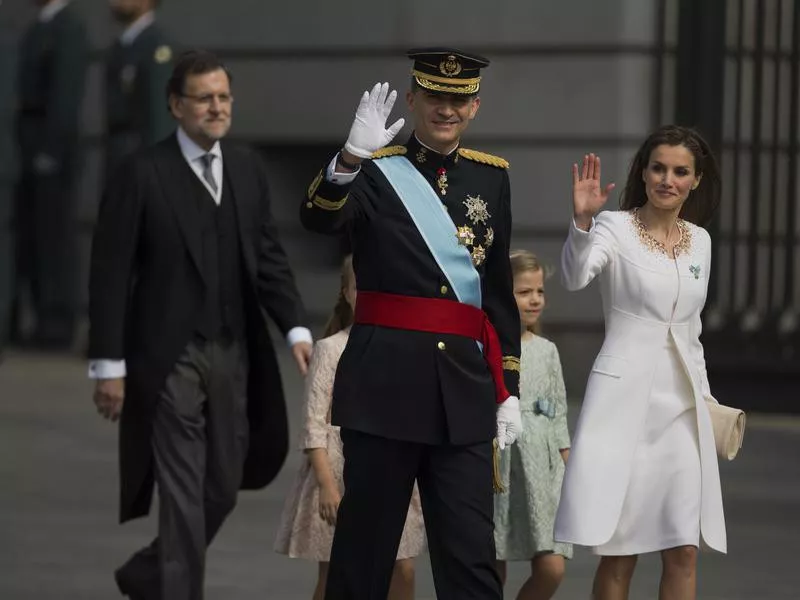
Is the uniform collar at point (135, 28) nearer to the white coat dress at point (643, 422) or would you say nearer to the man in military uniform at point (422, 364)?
the white coat dress at point (643, 422)

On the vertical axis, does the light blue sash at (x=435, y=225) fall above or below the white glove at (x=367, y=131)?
below

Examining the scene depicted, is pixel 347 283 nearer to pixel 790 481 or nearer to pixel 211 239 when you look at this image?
pixel 211 239

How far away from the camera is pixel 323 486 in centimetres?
693

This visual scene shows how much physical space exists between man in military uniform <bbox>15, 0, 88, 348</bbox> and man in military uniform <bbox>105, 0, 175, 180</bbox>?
26.3 inches

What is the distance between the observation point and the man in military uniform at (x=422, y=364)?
239 inches

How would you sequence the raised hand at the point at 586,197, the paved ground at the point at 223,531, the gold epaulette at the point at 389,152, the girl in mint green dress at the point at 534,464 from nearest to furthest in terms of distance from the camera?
the gold epaulette at the point at 389,152 < the raised hand at the point at 586,197 < the girl in mint green dress at the point at 534,464 < the paved ground at the point at 223,531

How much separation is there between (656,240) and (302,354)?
4.14 ft

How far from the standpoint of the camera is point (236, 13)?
47.8 feet

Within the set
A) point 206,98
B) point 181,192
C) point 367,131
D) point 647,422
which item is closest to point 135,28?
point 206,98

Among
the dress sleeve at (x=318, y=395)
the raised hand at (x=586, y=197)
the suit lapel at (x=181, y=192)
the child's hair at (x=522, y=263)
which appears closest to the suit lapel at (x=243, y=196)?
the suit lapel at (x=181, y=192)

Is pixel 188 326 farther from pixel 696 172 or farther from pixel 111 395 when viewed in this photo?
pixel 696 172

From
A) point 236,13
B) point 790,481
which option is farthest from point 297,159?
point 790,481

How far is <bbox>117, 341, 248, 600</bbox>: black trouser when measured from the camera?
285 inches

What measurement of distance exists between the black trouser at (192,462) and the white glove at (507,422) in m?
1.34
